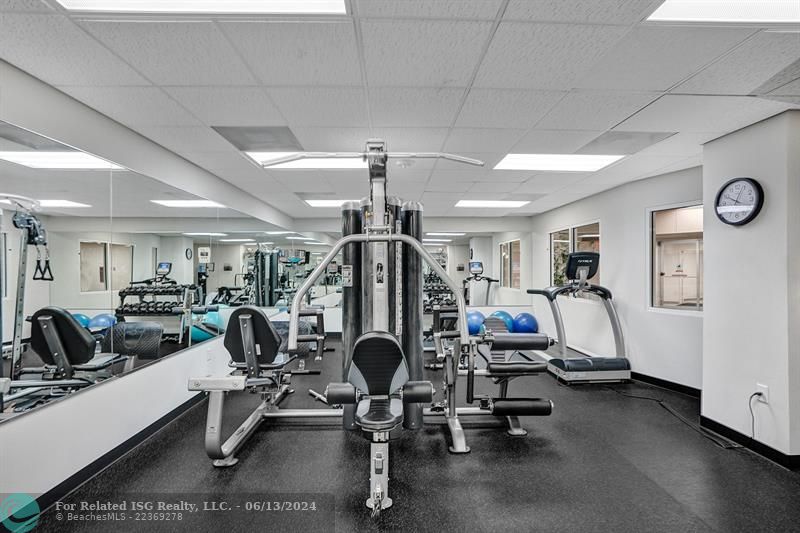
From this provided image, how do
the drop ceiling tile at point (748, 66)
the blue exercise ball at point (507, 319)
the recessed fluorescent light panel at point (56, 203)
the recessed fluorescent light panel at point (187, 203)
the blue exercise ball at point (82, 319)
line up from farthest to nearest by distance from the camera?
the blue exercise ball at point (507, 319), the recessed fluorescent light panel at point (187, 203), the blue exercise ball at point (82, 319), the recessed fluorescent light panel at point (56, 203), the drop ceiling tile at point (748, 66)

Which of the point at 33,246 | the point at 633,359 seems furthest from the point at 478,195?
the point at 33,246

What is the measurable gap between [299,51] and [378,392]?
1.76 metres

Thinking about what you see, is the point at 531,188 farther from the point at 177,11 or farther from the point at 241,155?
the point at 177,11

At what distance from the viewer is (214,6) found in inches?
58.1

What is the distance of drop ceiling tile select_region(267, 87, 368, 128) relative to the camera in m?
2.15

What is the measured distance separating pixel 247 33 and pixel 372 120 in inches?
40.9

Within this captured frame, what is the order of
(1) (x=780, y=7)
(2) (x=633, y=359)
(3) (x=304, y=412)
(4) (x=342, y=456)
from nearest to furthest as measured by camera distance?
(1) (x=780, y=7)
(4) (x=342, y=456)
(3) (x=304, y=412)
(2) (x=633, y=359)

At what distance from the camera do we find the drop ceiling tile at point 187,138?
8.93 feet

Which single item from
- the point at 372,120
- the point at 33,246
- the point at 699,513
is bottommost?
the point at 699,513

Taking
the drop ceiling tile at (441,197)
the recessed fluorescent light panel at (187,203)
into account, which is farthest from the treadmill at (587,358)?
the recessed fluorescent light panel at (187,203)

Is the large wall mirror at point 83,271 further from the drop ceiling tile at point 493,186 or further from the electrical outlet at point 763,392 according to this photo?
the electrical outlet at point 763,392

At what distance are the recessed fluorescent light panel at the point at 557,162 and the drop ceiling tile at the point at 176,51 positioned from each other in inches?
95.0

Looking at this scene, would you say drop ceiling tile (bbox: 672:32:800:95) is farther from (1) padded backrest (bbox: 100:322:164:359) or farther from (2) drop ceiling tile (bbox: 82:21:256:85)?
(1) padded backrest (bbox: 100:322:164:359)

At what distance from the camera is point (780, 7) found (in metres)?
1.48
